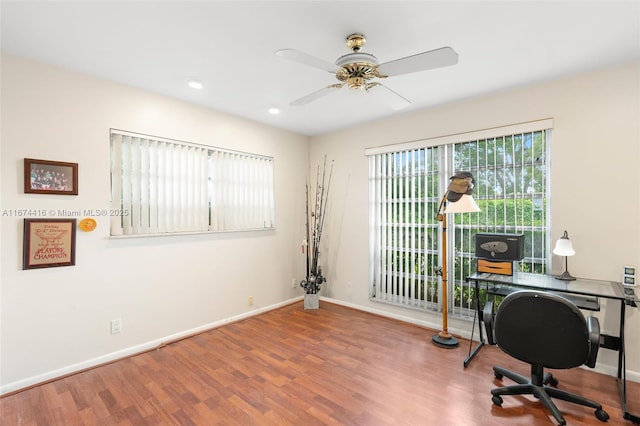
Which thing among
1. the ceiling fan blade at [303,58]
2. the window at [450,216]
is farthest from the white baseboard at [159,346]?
the ceiling fan blade at [303,58]

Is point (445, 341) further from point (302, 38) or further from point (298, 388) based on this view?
point (302, 38)

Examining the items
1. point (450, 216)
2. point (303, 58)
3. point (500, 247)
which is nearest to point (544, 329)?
point (500, 247)

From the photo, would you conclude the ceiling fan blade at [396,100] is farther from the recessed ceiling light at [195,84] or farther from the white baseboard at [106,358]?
the white baseboard at [106,358]

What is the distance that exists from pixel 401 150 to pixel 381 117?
52 cm

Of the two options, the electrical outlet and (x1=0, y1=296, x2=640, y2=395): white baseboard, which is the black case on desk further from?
the electrical outlet

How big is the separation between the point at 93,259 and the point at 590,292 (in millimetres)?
4073

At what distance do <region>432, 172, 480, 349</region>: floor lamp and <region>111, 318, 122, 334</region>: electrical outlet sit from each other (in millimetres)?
3112

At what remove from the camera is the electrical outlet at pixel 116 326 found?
2785mm

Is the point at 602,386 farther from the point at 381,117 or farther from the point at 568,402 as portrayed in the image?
the point at 381,117

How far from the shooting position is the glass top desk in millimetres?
2092

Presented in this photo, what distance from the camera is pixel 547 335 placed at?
1.85 metres

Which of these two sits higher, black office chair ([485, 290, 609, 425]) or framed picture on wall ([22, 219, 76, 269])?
framed picture on wall ([22, 219, 76, 269])

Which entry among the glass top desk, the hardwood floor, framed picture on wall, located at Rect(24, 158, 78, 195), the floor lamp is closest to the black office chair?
the hardwood floor

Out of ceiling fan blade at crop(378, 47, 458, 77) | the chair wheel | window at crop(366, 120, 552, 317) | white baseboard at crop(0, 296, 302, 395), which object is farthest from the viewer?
window at crop(366, 120, 552, 317)
